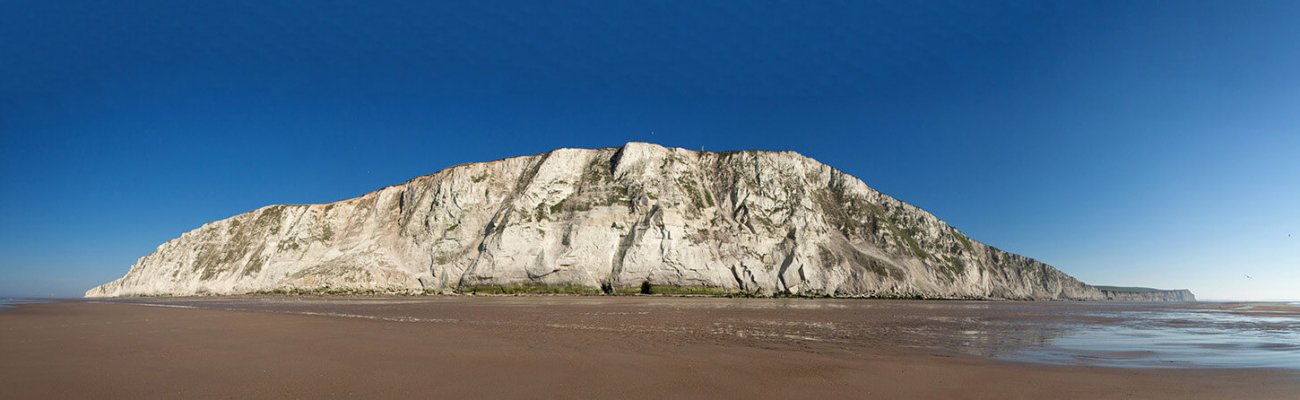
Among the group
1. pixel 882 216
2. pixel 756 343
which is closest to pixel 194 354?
pixel 756 343

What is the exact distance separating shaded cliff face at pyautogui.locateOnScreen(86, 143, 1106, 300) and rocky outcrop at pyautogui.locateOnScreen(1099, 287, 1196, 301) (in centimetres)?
8167

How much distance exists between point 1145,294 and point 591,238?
168 meters

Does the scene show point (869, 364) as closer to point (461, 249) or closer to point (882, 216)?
point (461, 249)

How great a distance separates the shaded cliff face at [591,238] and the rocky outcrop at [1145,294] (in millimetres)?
81666

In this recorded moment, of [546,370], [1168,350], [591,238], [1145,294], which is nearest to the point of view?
[546,370]

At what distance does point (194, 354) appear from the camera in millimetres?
8070

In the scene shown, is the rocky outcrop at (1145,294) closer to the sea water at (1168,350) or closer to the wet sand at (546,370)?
the sea water at (1168,350)

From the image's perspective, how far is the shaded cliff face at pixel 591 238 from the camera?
191 ft

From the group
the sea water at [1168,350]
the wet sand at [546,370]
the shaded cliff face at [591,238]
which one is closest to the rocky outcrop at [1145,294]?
the shaded cliff face at [591,238]

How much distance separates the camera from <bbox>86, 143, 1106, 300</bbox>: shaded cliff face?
191ft

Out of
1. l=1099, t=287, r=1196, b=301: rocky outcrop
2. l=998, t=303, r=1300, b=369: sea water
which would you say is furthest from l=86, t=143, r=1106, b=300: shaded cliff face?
l=1099, t=287, r=1196, b=301: rocky outcrop

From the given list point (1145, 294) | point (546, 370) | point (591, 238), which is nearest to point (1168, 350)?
point (546, 370)

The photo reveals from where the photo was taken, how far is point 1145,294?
152 meters

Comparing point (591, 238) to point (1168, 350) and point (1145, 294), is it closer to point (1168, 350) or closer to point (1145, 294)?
point (1168, 350)
